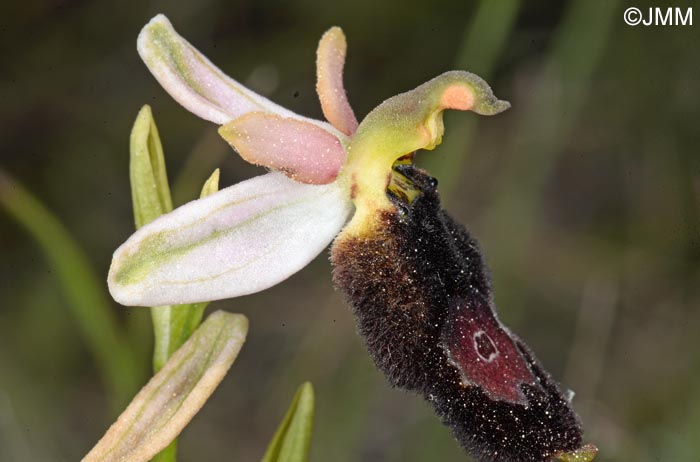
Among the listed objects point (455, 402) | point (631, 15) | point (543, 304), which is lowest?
point (543, 304)

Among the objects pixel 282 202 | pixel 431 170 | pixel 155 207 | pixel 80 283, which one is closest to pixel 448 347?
pixel 282 202

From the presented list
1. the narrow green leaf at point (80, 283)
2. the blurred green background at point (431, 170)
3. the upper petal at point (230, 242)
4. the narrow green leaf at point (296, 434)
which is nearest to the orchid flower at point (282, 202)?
the upper petal at point (230, 242)

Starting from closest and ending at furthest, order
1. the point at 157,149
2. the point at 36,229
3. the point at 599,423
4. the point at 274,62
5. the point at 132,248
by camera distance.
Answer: the point at 132,248, the point at 157,149, the point at 36,229, the point at 599,423, the point at 274,62

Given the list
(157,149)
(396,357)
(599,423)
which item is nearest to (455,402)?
(396,357)

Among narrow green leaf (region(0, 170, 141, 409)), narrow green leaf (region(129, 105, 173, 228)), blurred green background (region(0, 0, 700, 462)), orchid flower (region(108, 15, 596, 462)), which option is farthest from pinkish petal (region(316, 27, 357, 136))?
blurred green background (region(0, 0, 700, 462))

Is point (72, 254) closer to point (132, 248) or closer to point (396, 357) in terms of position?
point (132, 248)
